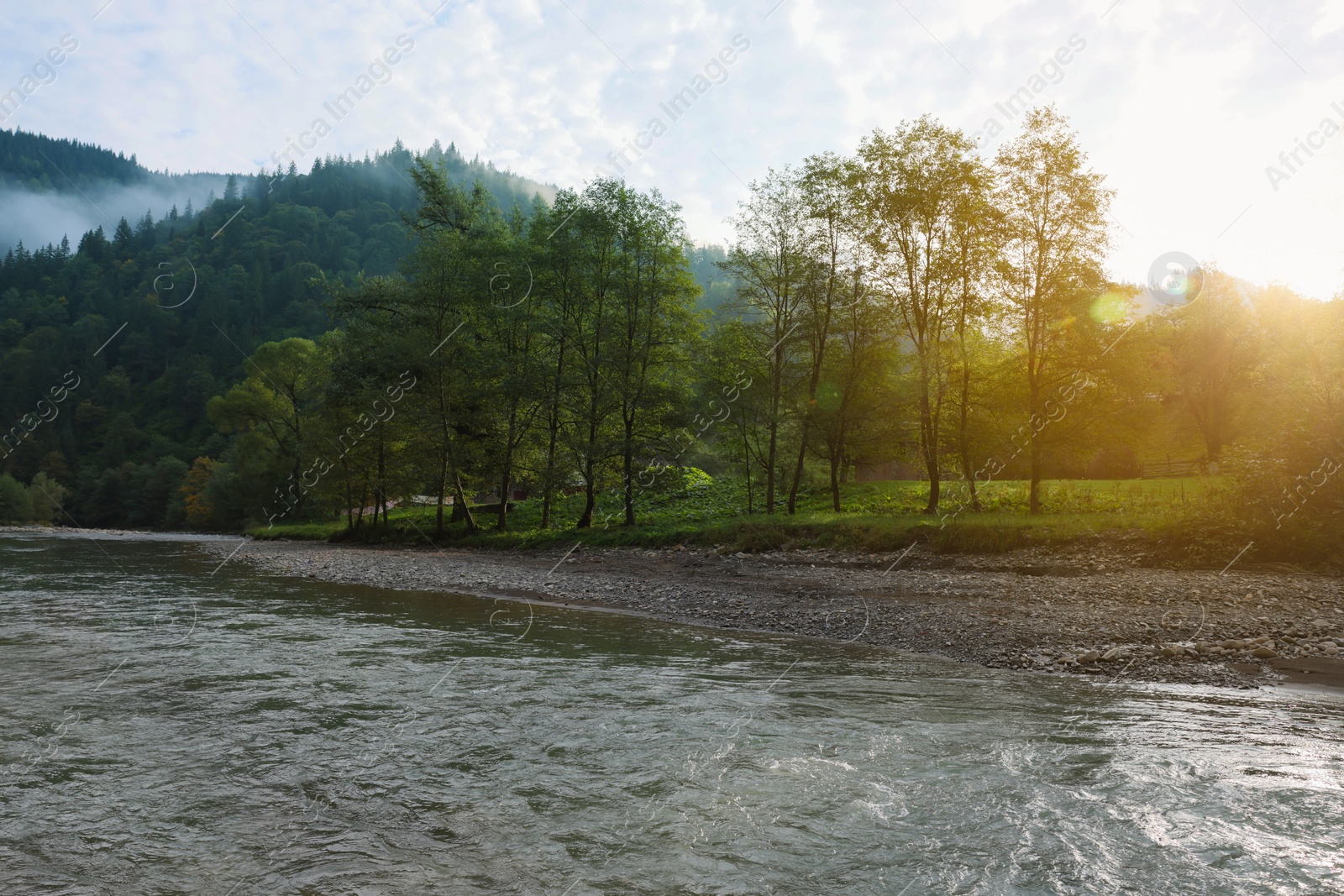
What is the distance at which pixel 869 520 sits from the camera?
1178 inches

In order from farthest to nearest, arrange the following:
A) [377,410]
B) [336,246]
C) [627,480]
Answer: [336,246] < [377,410] < [627,480]

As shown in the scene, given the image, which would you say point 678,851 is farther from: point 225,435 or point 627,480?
point 225,435

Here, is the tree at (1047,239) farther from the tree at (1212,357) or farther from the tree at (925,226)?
the tree at (1212,357)

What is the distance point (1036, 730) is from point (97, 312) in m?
207

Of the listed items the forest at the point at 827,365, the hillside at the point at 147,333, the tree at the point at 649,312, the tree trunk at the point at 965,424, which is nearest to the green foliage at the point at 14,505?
the hillside at the point at 147,333

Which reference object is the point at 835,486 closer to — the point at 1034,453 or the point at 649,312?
the point at 1034,453

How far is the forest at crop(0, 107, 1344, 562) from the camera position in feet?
101

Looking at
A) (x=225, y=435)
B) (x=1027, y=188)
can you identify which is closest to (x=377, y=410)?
(x=1027, y=188)

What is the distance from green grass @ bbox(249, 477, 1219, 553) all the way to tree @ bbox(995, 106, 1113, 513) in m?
3.73

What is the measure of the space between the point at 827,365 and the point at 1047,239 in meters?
11.5

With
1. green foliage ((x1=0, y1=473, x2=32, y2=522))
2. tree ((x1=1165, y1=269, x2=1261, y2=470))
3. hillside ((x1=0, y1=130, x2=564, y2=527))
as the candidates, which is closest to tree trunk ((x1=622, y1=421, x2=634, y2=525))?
tree ((x1=1165, y1=269, x2=1261, y2=470))

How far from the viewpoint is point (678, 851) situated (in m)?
6.18

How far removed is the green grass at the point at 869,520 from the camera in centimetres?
2505

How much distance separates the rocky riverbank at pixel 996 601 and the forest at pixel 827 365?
350cm
